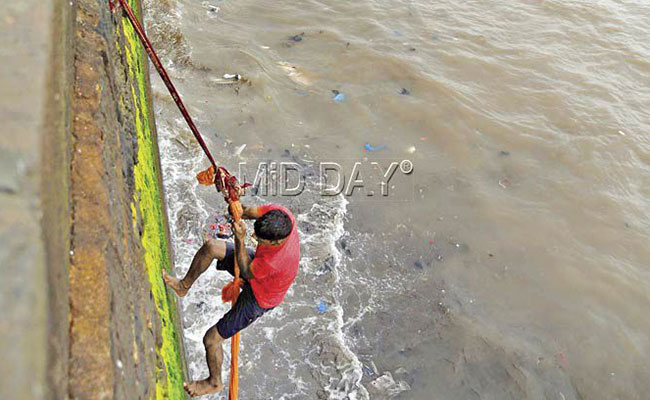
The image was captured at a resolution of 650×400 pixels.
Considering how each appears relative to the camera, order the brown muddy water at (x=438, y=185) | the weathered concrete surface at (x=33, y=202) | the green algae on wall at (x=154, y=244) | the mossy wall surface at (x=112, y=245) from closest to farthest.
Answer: the weathered concrete surface at (x=33, y=202) < the mossy wall surface at (x=112, y=245) < the green algae on wall at (x=154, y=244) < the brown muddy water at (x=438, y=185)

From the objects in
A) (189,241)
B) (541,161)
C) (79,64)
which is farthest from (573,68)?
(79,64)

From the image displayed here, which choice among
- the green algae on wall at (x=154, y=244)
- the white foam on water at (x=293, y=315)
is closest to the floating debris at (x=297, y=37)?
the white foam on water at (x=293, y=315)

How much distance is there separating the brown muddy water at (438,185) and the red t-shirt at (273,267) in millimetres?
1152

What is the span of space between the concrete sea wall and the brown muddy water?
5.76ft

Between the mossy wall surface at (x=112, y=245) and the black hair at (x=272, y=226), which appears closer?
the mossy wall surface at (x=112, y=245)

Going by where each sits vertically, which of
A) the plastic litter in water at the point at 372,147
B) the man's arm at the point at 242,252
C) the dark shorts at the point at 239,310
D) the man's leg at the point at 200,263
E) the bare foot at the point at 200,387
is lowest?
the plastic litter in water at the point at 372,147

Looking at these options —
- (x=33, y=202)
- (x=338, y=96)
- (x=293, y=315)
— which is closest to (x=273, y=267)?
(x=33, y=202)

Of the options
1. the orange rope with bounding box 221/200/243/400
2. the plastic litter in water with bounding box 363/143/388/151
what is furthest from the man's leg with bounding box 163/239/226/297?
the plastic litter in water with bounding box 363/143/388/151

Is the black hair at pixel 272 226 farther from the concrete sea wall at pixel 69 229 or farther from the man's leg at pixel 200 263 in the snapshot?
the concrete sea wall at pixel 69 229

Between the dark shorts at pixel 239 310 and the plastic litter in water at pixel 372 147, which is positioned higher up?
the dark shorts at pixel 239 310

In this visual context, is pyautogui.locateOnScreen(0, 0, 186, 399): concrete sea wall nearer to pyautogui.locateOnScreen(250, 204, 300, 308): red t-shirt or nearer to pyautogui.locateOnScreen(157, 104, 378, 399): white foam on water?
pyautogui.locateOnScreen(250, 204, 300, 308): red t-shirt

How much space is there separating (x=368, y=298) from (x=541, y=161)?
269 cm

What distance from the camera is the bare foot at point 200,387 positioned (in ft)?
8.68

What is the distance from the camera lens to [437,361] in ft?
12.2
